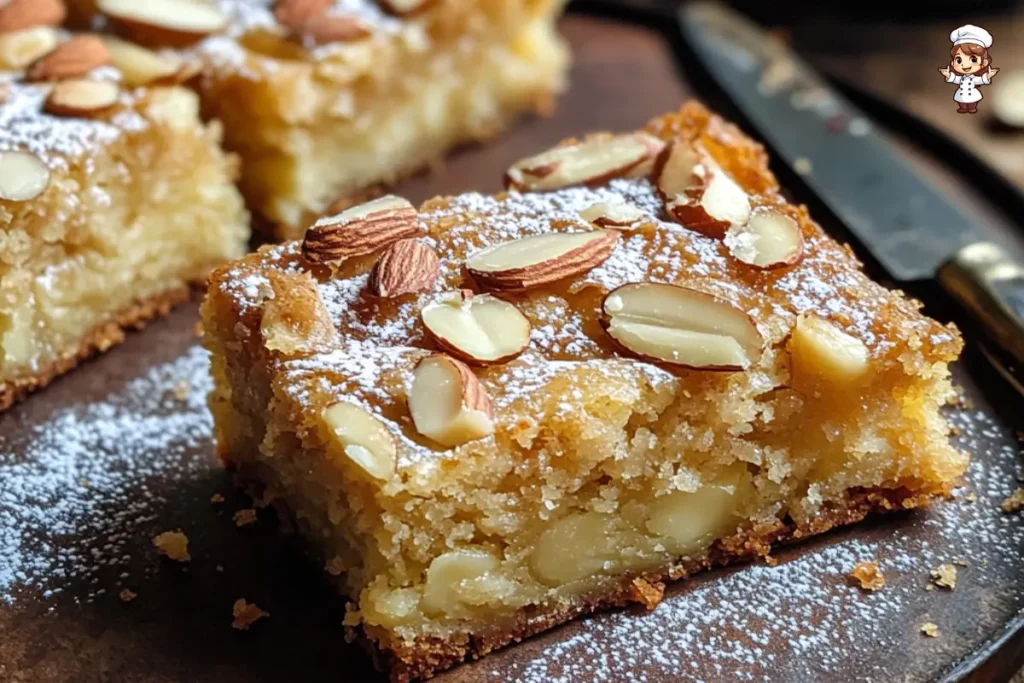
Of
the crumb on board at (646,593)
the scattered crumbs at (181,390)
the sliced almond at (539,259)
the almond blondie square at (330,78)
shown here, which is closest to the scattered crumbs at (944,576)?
the crumb on board at (646,593)

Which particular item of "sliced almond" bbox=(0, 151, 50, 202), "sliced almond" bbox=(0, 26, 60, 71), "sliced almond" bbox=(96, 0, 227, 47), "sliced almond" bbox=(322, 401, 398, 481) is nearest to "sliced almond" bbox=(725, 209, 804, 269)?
"sliced almond" bbox=(322, 401, 398, 481)

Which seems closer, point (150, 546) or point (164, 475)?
point (150, 546)

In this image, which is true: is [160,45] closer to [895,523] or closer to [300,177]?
[300,177]

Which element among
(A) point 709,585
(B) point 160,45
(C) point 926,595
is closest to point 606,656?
(A) point 709,585

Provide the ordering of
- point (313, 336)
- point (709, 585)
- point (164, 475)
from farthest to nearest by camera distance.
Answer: point (164, 475) < point (709, 585) < point (313, 336)

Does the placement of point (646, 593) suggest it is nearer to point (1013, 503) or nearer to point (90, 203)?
point (1013, 503)

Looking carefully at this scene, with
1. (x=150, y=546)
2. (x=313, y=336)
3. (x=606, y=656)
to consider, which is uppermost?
(x=313, y=336)
